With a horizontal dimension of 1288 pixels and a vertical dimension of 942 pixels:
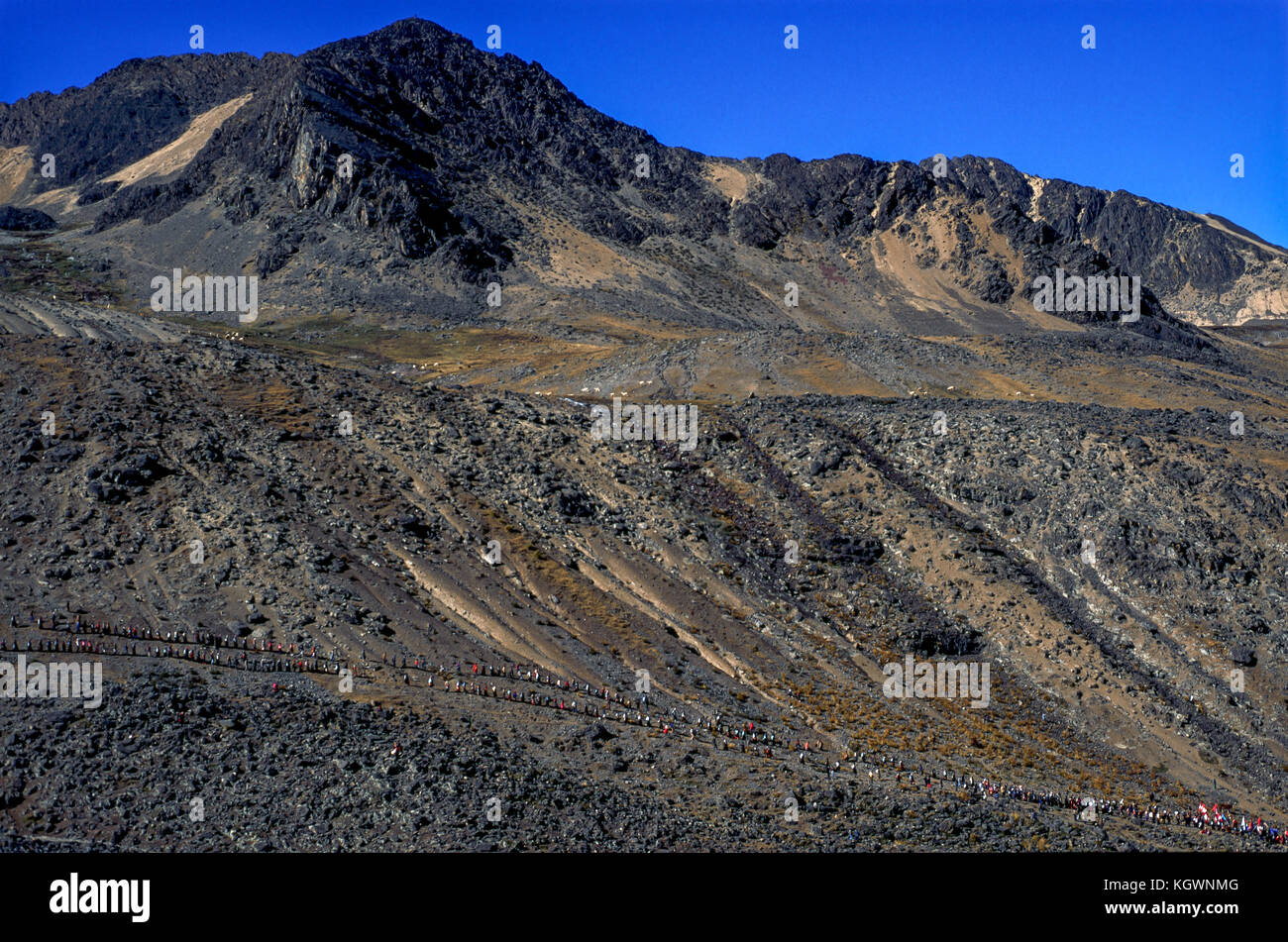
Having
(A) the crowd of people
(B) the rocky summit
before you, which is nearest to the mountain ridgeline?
(B) the rocky summit

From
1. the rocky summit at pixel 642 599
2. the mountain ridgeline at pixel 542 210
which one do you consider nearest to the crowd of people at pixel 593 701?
the rocky summit at pixel 642 599

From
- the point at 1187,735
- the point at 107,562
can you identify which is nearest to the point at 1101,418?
the point at 1187,735

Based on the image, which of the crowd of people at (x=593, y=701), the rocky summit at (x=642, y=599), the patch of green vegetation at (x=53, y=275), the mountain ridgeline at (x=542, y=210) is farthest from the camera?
the mountain ridgeline at (x=542, y=210)

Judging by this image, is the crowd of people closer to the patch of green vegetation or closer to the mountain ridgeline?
the mountain ridgeline

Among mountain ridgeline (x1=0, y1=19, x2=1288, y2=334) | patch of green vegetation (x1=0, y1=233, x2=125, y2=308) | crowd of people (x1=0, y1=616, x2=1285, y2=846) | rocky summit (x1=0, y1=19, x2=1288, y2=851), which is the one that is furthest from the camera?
mountain ridgeline (x1=0, y1=19, x2=1288, y2=334)

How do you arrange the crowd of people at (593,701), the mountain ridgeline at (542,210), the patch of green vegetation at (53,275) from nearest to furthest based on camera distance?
1. the crowd of people at (593,701)
2. the patch of green vegetation at (53,275)
3. the mountain ridgeline at (542,210)

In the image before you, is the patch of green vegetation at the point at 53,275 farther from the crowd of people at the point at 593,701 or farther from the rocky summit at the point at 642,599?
the crowd of people at the point at 593,701

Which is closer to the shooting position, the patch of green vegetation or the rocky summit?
the rocky summit

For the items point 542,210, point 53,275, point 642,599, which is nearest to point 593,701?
point 642,599

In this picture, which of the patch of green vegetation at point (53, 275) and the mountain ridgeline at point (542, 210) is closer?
the patch of green vegetation at point (53, 275)
